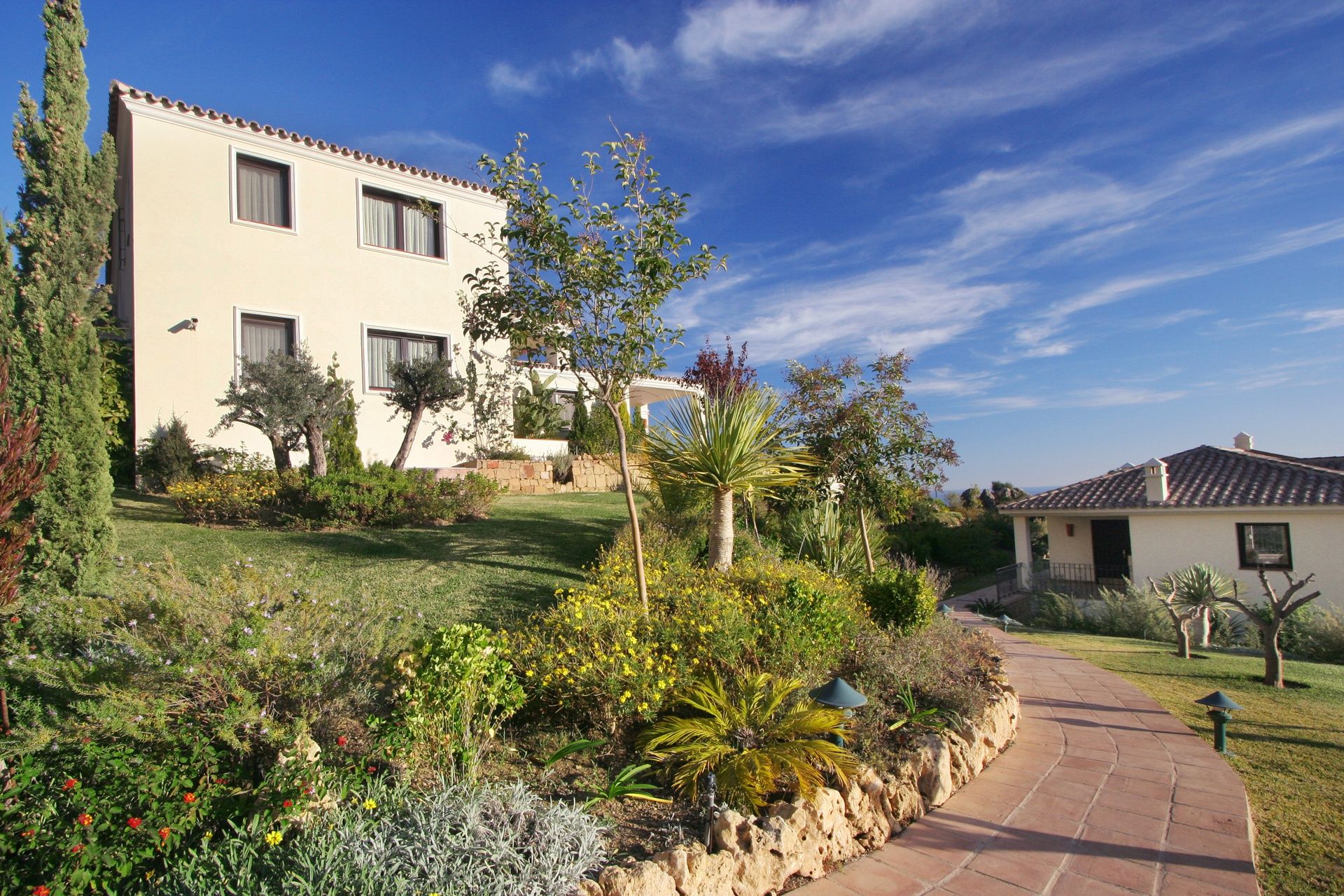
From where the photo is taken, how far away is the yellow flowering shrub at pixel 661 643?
464cm

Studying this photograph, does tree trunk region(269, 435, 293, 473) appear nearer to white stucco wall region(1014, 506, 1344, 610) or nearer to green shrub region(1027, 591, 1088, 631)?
green shrub region(1027, 591, 1088, 631)

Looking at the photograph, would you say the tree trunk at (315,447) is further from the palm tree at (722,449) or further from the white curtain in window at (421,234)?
the palm tree at (722,449)

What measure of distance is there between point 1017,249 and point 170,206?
1598 centimetres

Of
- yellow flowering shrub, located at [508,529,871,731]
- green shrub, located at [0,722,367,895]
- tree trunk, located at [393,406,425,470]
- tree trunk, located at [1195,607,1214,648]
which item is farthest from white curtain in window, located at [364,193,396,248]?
tree trunk, located at [1195,607,1214,648]

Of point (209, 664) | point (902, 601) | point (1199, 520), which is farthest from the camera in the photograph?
point (1199, 520)

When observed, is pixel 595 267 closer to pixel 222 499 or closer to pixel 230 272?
pixel 222 499

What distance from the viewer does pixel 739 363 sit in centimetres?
1891

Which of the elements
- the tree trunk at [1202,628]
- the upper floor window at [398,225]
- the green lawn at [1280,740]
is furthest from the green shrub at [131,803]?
the tree trunk at [1202,628]

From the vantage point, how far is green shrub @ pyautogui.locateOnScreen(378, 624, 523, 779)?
393 centimetres

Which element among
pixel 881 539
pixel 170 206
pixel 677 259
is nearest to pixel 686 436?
pixel 677 259

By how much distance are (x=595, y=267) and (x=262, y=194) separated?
1170 cm

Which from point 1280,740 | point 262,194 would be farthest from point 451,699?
point 262,194

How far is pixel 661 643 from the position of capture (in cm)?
525

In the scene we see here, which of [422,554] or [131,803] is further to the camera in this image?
[422,554]
